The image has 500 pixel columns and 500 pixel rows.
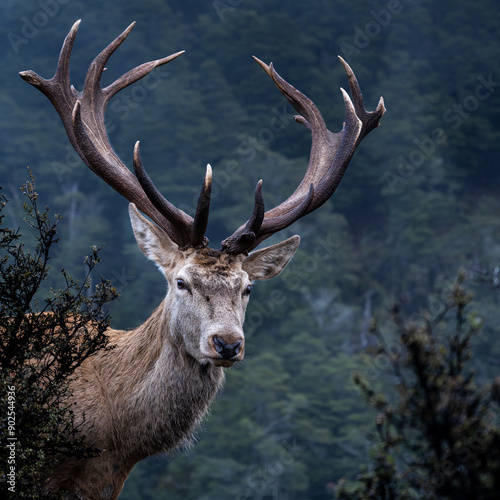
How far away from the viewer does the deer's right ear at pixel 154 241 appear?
5.16 metres

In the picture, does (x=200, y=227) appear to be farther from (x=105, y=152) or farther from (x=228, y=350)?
(x=105, y=152)

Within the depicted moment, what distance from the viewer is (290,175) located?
54344mm

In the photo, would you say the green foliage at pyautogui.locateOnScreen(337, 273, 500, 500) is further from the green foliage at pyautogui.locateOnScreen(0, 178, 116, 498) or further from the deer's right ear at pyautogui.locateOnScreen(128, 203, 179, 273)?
the deer's right ear at pyautogui.locateOnScreen(128, 203, 179, 273)

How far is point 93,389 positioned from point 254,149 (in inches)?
2203

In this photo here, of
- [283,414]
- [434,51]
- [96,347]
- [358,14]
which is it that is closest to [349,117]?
[96,347]

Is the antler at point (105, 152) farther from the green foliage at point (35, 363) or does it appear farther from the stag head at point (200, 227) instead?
the green foliage at point (35, 363)

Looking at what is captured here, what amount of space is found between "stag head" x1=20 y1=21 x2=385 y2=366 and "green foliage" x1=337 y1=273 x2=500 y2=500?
1503 mm

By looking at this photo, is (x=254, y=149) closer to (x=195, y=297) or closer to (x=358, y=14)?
(x=358, y=14)

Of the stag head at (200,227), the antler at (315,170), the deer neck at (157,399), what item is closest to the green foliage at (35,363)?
the deer neck at (157,399)

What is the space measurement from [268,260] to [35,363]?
1823mm

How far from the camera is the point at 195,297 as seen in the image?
4.73 meters

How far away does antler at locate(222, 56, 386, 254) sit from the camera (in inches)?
201

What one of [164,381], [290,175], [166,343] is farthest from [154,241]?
[290,175]

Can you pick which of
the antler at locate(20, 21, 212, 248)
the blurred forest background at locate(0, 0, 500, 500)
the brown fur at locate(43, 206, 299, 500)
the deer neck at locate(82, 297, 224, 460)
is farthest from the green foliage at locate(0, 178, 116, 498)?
the blurred forest background at locate(0, 0, 500, 500)
